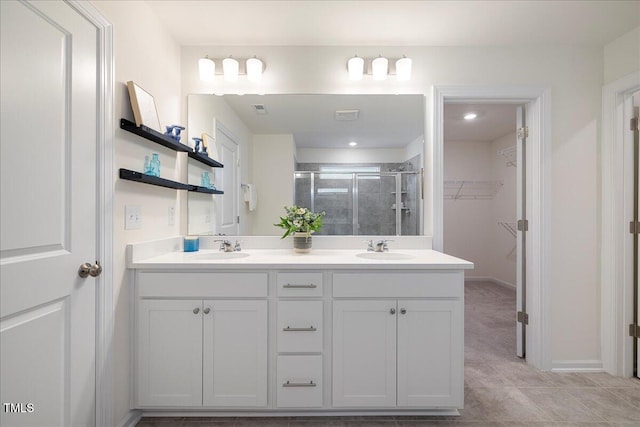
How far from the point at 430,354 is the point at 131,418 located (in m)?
1.65

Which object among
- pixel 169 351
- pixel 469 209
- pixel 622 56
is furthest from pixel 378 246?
pixel 469 209

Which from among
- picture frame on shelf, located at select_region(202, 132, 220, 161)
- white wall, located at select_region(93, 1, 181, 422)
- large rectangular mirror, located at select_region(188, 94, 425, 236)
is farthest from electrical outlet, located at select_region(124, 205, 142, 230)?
picture frame on shelf, located at select_region(202, 132, 220, 161)

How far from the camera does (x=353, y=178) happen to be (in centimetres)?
228

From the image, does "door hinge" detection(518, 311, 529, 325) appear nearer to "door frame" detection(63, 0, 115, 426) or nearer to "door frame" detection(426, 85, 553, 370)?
"door frame" detection(426, 85, 553, 370)

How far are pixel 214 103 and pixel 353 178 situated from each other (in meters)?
1.18

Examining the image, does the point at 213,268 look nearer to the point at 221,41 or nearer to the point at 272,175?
the point at 272,175

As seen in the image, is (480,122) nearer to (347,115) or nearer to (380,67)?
(380,67)

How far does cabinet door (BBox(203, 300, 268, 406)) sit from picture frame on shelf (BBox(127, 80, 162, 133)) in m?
1.05

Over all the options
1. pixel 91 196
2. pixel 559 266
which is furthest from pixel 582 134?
pixel 91 196

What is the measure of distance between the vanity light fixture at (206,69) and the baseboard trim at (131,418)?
84.1 inches

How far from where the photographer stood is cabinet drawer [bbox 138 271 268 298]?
162 centimetres

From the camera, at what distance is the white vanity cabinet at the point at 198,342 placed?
1617 mm

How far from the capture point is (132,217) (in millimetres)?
1643

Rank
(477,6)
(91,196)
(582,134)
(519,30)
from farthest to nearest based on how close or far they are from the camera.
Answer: (582,134), (519,30), (477,6), (91,196)
